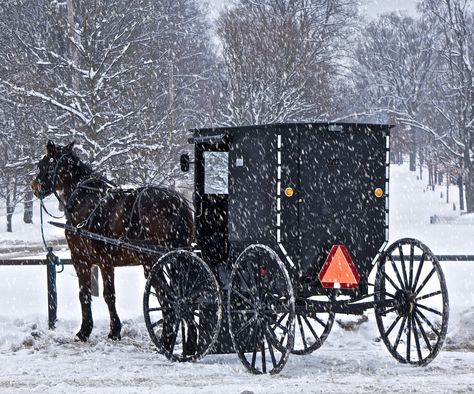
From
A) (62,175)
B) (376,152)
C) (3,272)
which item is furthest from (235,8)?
(376,152)

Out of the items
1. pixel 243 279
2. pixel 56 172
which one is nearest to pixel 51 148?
pixel 56 172

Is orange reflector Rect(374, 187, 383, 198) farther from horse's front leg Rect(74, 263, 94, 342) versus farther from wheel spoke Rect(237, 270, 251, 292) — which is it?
horse's front leg Rect(74, 263, 94, 342)

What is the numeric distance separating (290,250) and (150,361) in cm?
197

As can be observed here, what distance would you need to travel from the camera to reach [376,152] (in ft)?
28.8

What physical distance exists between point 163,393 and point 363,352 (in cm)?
296

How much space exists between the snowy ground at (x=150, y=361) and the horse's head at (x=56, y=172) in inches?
66.2

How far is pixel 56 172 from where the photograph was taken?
1116 cm

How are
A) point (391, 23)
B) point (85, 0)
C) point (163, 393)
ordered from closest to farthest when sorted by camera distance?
point (163, 393)
point (85, 0)
point (391, 23)

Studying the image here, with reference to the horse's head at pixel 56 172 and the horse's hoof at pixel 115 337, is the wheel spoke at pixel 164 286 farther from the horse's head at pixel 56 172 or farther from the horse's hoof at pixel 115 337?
the horse's head at pixel 56 172

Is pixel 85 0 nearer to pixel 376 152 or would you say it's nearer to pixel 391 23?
pixel 376 152

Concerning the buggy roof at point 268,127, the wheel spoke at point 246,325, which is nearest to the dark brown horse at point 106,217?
the buggy roof at point 268,127

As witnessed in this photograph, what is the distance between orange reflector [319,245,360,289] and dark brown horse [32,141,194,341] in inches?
84.2

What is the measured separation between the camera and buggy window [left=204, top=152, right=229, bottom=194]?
948cm

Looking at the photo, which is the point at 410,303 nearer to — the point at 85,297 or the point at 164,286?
the point at 164,286
